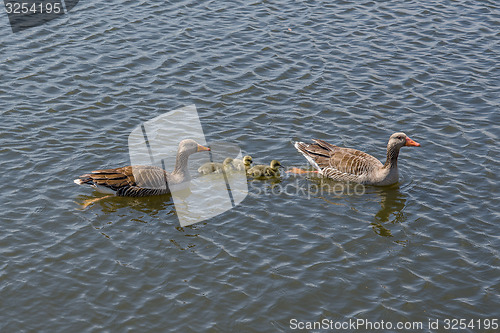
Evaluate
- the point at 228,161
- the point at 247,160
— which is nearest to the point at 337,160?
the point at 247,160

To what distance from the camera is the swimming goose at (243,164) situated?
14766 millimetres

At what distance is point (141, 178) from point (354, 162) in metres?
5.05

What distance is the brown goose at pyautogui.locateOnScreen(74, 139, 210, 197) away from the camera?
13.7 m

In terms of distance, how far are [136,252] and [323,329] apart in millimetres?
4062

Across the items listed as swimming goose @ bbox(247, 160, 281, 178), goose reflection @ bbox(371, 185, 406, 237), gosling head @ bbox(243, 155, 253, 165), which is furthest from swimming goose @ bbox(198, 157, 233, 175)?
goose reflection @ bbox(371, 185, 406, 237)

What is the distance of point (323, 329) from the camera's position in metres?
10.3

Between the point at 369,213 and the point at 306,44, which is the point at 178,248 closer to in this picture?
the point at 369,213

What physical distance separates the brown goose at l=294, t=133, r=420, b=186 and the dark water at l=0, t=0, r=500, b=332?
405 millimetres

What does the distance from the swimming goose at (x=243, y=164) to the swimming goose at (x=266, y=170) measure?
6.4 inches

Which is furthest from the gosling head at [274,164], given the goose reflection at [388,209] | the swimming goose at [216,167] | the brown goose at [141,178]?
the goose reflection at [388,209]

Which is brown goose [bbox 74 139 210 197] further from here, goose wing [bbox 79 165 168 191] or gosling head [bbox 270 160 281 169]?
gosling head [bbox 270 160 281 169]

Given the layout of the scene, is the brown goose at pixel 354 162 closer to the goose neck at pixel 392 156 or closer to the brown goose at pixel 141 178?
the goose neck at pixel 392 156

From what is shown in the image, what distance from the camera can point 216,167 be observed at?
49.2 ft

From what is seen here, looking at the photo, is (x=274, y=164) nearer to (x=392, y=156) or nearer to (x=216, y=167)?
(x=216, y=167)
